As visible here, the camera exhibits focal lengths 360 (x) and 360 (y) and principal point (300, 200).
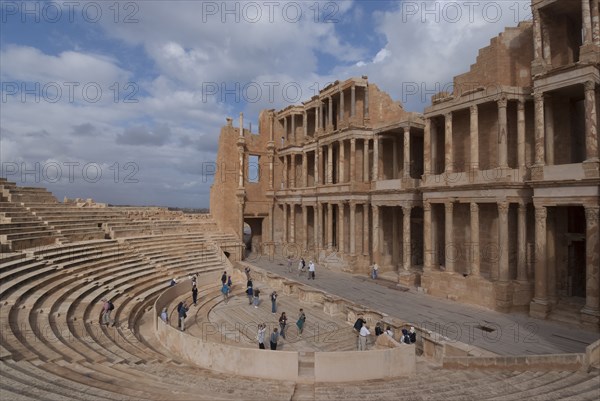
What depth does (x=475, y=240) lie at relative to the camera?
64.5 feet

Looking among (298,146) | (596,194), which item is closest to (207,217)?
(298,146)

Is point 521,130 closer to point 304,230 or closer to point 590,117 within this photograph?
point 590,117

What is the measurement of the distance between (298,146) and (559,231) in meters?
24.0

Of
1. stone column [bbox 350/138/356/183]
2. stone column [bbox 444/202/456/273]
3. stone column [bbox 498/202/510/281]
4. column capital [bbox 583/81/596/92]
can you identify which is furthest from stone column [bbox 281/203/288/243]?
column capital [bbox 583/81/596/92]

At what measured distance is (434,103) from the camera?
22.3 meters

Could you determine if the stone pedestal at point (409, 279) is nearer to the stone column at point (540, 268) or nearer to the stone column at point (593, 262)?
the stone column at point (540, 268)

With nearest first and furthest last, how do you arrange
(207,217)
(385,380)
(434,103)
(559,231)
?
(385,380)
(559,231)
(434,103)
(207,217)

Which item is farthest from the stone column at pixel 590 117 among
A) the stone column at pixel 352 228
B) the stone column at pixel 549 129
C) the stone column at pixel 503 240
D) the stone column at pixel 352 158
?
the stone column at pixel 352 228

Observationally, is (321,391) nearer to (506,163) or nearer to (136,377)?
(136,377)

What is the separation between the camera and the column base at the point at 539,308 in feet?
55.2

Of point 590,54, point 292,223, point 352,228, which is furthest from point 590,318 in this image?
point 292,223

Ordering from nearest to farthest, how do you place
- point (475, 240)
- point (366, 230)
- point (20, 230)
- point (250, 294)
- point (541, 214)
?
point (541, 214)
point (20, 230)
point (475, 240)
point (250, 294)
point (366, 230)

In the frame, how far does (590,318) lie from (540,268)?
2720 millimetres

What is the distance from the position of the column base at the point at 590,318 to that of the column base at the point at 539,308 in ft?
4.83
